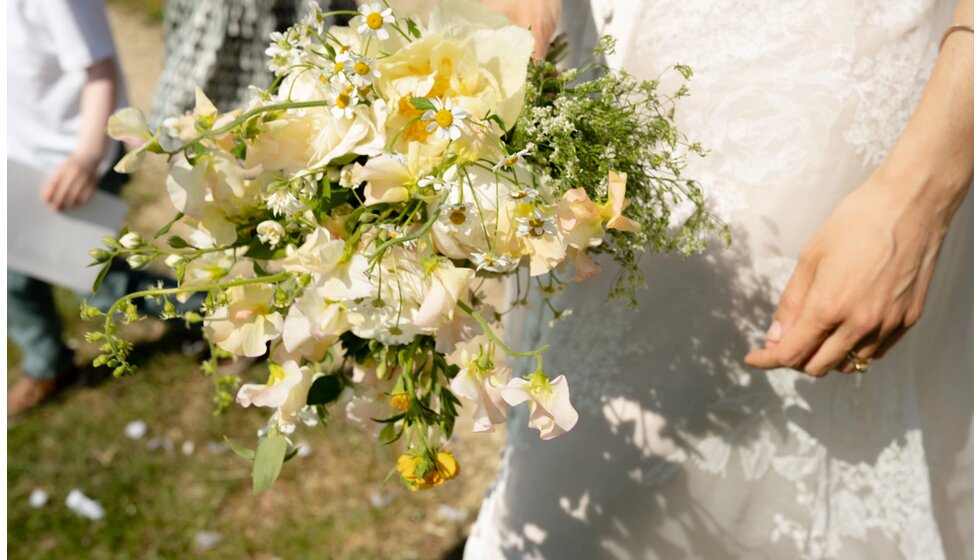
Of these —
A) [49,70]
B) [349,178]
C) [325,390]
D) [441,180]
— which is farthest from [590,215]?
[49,70]

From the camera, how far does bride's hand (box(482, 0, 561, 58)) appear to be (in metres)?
1.31

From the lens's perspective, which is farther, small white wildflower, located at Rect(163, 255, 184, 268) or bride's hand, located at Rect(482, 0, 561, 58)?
bride's hand, located at Rect(482, 0, 561, 58)

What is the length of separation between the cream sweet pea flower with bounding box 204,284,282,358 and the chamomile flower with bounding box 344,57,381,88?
27cm

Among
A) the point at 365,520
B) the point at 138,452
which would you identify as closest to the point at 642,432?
the point at 365,520

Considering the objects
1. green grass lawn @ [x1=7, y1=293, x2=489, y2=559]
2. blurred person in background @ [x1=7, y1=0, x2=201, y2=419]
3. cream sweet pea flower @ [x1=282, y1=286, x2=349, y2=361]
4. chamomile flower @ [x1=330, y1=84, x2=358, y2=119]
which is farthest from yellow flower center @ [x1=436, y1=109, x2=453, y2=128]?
blurred person in background @ [x1=7, y1=0, x2=201, y2=419]

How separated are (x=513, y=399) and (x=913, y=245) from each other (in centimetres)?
65

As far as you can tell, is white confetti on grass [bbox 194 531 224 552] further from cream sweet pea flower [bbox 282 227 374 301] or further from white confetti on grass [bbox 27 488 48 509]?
cream sweet pea flower [bbox 282 227 374 301]

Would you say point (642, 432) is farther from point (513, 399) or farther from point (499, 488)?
point (513, 399)

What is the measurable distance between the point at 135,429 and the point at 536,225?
8.14 feet

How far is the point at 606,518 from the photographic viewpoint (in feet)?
5.07

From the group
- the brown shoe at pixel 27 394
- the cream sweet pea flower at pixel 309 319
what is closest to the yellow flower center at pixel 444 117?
the cream sweet pea flower at pixel 309 319

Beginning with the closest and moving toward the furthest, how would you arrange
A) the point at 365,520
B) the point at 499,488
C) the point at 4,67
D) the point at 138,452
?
1. the point at 499,488
2. the point at 4,67
3. the point at 365,520
4. the point at 138,452

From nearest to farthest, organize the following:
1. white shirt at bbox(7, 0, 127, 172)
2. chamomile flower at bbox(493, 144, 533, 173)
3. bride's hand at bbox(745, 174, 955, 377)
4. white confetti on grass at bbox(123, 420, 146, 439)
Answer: chamomile flower at bbox(493, 144, 533, 173)
bride's hand at bbox(745, 174, 955, 377)
white shirt at bbox(7, 0, 127, 172)
white confetti on grass at bbox(123, 420, 146, 439)

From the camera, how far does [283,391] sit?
40.4 inches
